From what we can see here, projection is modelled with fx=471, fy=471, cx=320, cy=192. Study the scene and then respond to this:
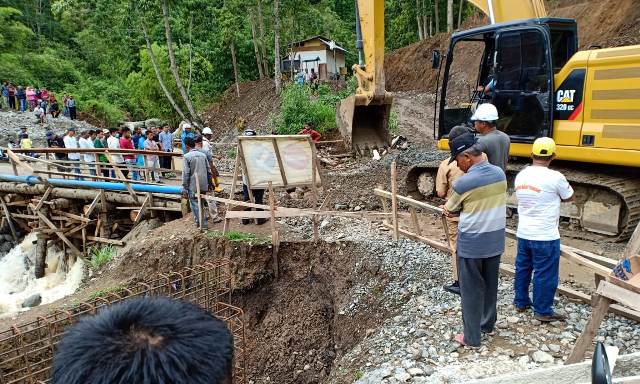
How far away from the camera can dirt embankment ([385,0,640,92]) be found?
59.3ft

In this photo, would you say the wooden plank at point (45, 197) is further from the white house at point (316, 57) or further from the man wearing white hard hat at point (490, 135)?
the white house at point (316, 57)

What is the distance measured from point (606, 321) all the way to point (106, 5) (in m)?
20.5

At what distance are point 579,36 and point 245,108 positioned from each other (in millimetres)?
15902

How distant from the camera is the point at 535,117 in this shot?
6.96m

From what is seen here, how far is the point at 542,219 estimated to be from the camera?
4191mm

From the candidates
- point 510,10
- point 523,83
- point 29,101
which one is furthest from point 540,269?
point 29,101

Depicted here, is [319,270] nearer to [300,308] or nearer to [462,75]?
[300,308]

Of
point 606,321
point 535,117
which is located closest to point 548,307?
point 606,321

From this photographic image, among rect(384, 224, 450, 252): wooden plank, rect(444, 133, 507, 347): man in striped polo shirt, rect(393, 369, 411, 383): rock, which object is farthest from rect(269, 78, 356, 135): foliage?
rect(393, 369, 411, 383): rock

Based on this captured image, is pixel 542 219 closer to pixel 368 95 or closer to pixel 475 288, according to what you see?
pixel 475 288

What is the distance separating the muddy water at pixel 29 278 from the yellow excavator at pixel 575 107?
28.7 feet

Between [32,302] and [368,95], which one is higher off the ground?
[368,95]

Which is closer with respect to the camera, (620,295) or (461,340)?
(620,295)

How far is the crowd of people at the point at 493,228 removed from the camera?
3840mm
